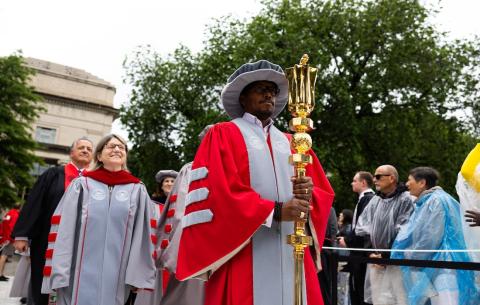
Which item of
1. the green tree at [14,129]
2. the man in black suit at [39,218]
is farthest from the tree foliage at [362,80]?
the man in black suit at [39,218]

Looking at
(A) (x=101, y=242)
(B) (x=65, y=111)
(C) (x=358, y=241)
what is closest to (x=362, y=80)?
(C) (x=358, y=241)

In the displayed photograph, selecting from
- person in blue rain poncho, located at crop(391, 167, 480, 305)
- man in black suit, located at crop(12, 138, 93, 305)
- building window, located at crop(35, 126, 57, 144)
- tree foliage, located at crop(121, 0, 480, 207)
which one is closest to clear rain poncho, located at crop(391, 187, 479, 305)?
person in blue rain poncho, located at crop(391, 167, 480, 305)

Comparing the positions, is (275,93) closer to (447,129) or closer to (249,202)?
(249,202)

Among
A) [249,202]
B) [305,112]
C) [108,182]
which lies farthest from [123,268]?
[305,112]

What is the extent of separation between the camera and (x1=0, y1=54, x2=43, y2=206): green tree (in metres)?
32.2

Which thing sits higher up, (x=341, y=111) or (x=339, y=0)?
(x=339, y=0)

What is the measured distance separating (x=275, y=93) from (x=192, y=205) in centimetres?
111

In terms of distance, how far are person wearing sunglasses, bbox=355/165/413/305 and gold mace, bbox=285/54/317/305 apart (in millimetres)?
3072

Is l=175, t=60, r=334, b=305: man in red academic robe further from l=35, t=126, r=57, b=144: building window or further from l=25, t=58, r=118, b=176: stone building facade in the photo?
l=35, t=126, r=57, b=144: building window

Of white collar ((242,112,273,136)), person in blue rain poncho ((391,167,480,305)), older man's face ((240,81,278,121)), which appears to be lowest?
person in blue rain poncho ((391,167,480,305))

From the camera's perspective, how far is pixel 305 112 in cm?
332

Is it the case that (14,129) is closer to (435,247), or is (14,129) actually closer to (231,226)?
(435,247)

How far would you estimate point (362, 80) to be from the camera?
22609 mm

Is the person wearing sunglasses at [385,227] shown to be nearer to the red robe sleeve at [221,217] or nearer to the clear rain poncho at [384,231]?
the clear rain poncho at [384,231]
